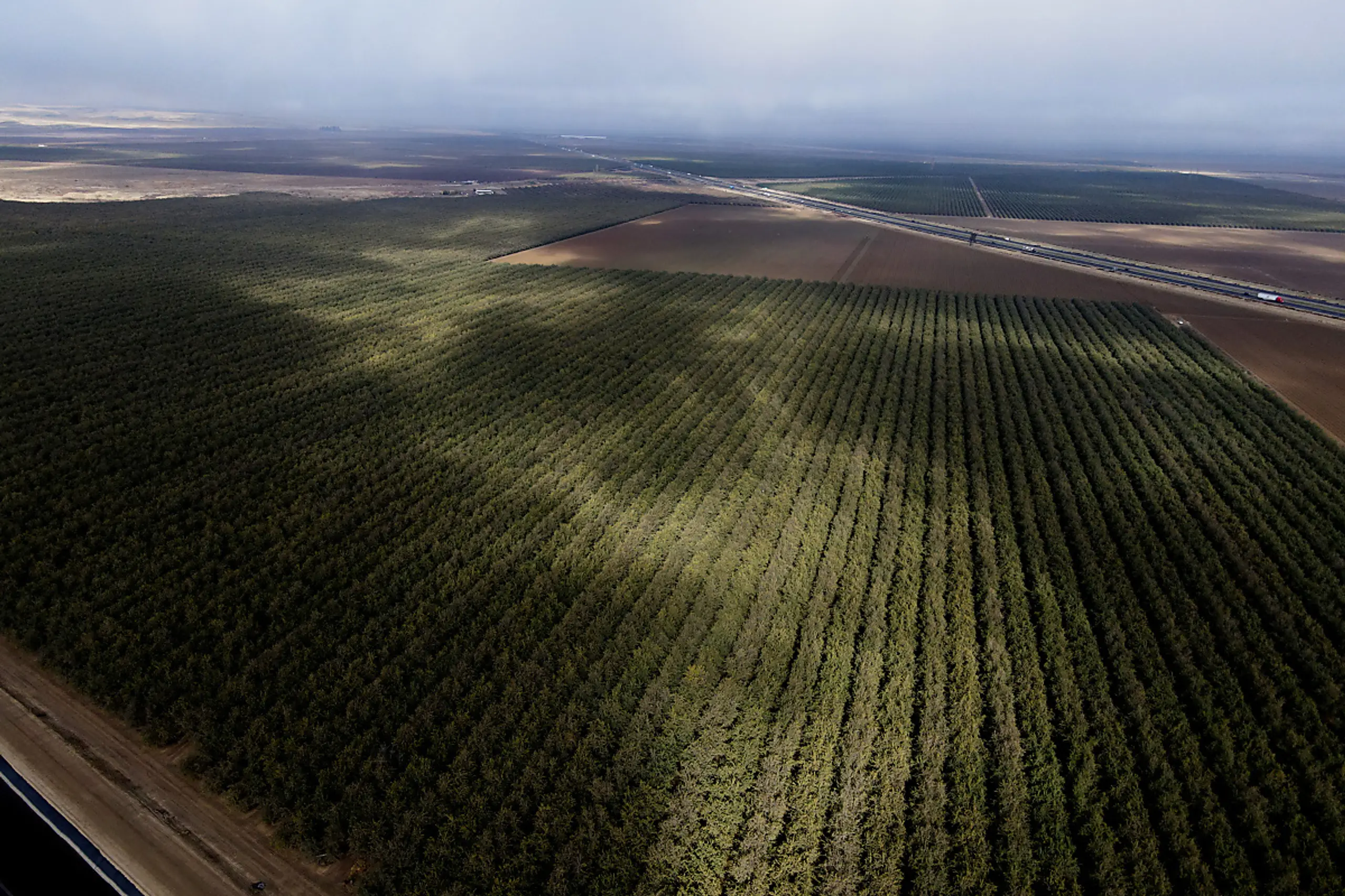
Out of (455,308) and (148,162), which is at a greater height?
(148,162)

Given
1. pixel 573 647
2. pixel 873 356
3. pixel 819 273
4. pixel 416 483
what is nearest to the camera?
pixel 573 647

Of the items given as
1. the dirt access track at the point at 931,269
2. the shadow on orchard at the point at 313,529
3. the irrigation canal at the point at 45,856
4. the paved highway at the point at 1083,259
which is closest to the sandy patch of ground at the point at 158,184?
the dirt access track at the point at 931,269

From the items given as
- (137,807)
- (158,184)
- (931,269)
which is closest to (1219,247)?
(931,269)

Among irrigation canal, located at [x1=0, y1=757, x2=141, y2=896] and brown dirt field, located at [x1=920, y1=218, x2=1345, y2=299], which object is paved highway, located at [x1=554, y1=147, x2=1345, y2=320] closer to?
brown dirt field, located at [x1=920, y1=218, x2=1345, y2=299]

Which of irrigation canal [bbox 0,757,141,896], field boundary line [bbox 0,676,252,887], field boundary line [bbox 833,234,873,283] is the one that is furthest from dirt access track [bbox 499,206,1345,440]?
irrigation canal [bbox 0,757,141,896]

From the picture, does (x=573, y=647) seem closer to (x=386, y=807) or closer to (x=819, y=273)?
(x=386, y=807)

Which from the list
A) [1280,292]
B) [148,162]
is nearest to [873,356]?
[1280,292]
